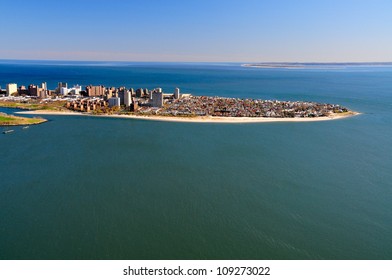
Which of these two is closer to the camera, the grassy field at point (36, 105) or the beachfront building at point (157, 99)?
the grassy field at point (36, 105)

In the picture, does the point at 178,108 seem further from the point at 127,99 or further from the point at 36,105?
the point at 36,105

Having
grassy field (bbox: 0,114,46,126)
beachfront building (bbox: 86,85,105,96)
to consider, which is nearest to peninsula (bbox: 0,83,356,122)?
beachfront building (bbox: 86,85,105,96)

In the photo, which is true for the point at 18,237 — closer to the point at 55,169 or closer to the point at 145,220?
the point at 145,220

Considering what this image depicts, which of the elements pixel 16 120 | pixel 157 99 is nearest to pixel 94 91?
pixel 157 99

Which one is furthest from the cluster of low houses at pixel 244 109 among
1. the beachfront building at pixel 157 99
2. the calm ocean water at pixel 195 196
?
the calm ocean water at pixel 195 196

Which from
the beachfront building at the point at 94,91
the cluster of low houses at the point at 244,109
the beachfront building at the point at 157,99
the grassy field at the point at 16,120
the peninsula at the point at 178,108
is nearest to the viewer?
the grassy field at the point at 16,120

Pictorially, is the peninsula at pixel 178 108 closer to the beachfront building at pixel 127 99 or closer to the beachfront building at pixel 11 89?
the beachfront building at pixel 127 99

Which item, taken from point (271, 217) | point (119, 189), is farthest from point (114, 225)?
point (271, 217)
